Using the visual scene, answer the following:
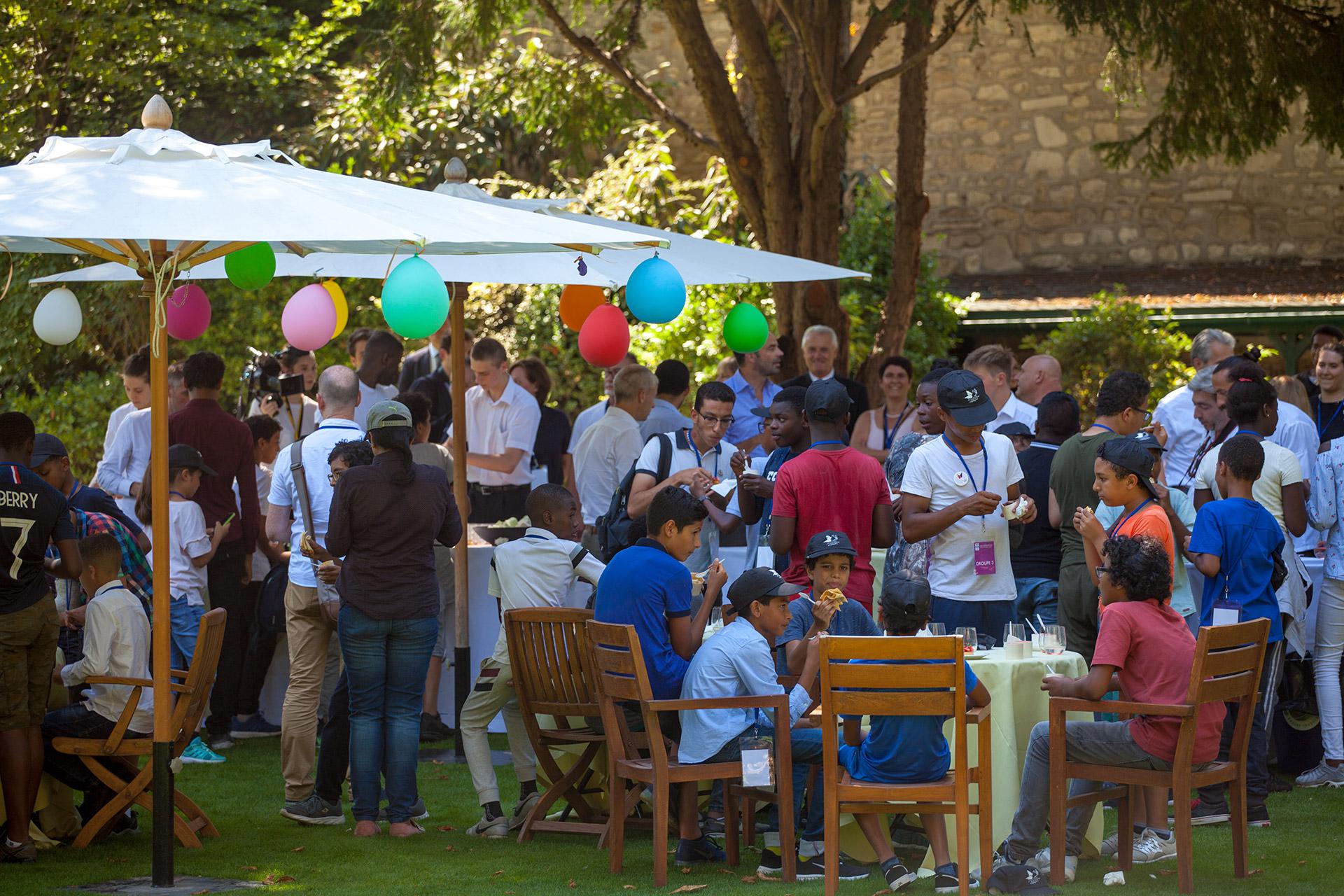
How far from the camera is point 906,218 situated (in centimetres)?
1180

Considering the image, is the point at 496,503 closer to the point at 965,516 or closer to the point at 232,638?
the point at 232,638

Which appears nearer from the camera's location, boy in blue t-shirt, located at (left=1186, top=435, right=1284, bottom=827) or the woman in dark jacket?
the woman in dark jacket

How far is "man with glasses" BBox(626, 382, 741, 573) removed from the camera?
751cm

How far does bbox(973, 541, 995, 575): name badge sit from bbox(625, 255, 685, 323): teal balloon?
5.38ft

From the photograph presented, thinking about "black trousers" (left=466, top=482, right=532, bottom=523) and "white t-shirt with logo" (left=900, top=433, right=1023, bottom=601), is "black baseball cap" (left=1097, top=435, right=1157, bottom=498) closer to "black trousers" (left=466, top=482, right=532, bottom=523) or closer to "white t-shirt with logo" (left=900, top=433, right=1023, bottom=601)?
"white t-shirt with logo" (left=900, top=433, right=1023, bottom=601)

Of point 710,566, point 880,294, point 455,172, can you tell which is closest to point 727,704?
point 710,566

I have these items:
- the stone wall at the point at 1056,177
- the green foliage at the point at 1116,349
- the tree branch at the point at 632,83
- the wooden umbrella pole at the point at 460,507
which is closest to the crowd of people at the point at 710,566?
the wooden umbrella pole at the point at 460,507

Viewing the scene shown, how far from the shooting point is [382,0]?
40.6 feet

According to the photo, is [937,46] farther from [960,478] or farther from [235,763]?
[235,763]

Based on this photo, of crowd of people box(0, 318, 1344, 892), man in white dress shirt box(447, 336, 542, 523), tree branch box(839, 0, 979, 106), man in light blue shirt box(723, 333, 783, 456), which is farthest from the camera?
tree branch box(839, 0, 979, 106)

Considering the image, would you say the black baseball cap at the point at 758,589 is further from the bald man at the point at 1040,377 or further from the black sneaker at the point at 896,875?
the bald man at the point at 1040,377

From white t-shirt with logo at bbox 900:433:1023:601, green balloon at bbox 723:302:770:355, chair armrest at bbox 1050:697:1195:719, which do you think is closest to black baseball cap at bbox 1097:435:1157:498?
white t-shirt with logo at bbox 900:433:1023:601

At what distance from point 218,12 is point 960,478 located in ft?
39.5

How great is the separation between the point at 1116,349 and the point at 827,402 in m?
8.65
